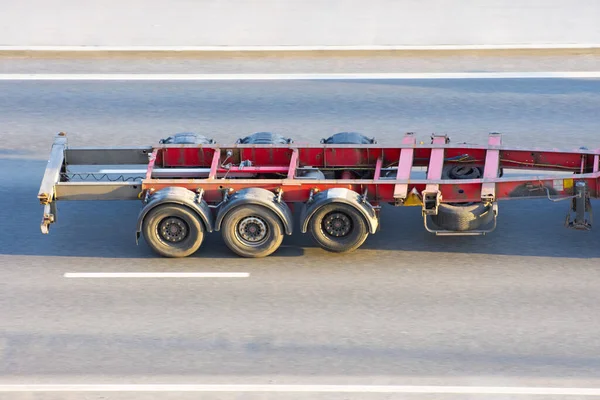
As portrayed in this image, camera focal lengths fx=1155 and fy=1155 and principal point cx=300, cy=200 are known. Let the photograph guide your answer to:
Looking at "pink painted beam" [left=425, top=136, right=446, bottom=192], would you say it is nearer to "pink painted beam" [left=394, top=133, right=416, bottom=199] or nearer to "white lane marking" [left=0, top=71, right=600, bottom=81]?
"pink painted beam" [left=394, top=133, right=416, bottom=199]

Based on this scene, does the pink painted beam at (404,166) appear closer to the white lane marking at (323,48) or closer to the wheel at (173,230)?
A: the wheel at (173,230)

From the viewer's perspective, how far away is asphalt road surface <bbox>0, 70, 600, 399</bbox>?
37.9ft

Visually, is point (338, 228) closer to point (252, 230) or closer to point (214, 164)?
point (252, 230)

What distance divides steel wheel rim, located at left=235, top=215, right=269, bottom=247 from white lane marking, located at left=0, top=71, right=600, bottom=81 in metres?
7.10

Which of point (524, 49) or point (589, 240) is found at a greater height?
point (524, 49)

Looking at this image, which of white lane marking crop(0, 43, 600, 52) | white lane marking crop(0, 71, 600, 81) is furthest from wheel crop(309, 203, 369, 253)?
white lane marking crop(0, 43, 600, 52)

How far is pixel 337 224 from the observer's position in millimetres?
13742

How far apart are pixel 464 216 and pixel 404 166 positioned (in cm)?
104

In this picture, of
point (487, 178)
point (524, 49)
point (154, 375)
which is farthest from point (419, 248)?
point (524, 49)

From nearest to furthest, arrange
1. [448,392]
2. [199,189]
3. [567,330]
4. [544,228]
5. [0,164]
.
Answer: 1. [448,392]
2. [567,330]
3. [199,189]
4. [544,228]
5. [0,164]

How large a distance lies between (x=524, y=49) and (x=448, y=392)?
11.9m

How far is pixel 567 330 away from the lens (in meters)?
12.2

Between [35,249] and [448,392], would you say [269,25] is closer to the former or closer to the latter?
[35,249]

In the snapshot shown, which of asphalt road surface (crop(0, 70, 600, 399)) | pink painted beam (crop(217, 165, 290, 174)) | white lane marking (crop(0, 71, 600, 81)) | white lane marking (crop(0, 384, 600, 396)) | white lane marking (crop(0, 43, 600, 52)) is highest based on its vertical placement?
white lane marking (crop(0, 43, 600, 52))
